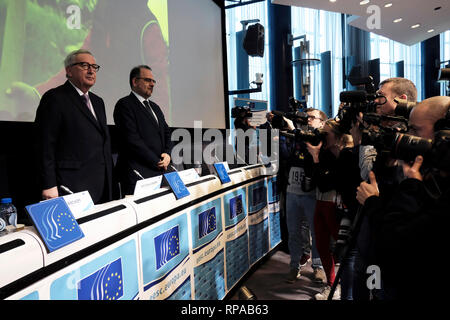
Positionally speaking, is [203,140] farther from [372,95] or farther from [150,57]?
[372,95]

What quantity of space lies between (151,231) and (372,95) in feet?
3.91

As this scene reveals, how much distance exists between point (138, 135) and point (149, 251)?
1.16 meters

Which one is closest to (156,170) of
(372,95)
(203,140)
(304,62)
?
(372,95)

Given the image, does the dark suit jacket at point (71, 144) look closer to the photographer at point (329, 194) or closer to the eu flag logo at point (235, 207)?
the eu flag logo at point (235, 207)

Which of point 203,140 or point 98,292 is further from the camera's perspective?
point 203,140

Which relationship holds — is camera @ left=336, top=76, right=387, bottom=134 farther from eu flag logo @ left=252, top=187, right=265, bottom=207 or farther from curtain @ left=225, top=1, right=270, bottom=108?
curtain @ left=225, top=1, right=270, bottom=108

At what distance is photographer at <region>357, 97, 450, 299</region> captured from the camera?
84 centimetres

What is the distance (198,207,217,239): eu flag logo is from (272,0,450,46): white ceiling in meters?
3.16

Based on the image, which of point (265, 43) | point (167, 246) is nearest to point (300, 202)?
point (167, 246)

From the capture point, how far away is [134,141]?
7.18 feet

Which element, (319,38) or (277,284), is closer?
(277,284)

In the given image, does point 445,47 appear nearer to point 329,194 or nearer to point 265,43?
point 265,43

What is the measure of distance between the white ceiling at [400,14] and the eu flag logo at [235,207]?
2831 mm

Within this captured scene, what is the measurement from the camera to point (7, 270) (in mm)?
718
